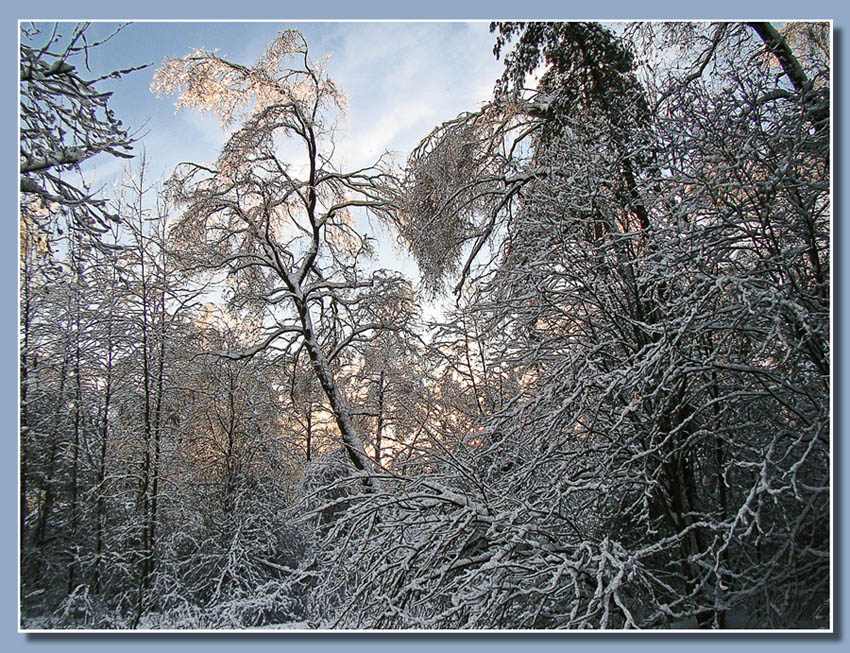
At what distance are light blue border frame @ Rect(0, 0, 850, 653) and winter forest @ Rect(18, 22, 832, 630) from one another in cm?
7

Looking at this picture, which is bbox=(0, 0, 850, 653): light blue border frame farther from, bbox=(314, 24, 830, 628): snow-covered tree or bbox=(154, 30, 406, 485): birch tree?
bbox=(154, 30, 406, 485): birch tree

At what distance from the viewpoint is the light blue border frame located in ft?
7.13

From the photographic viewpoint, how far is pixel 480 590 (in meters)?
2.03

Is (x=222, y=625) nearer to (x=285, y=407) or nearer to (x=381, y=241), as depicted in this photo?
(x=285, y=407)

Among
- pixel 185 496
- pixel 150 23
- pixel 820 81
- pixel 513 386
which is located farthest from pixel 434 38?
pixel 185 496

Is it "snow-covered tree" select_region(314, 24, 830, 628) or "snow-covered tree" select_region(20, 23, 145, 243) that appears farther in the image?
"snow-covered tree" select_region(20, 23, 145, 243)

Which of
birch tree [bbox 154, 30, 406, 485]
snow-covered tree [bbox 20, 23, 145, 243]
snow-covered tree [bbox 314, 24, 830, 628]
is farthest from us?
birch tree [bbox 154, 30, 406, 485]

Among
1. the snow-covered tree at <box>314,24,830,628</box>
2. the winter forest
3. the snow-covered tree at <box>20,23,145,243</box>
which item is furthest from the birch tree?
the snow-covered tree at <box>314,24,830,628</box>

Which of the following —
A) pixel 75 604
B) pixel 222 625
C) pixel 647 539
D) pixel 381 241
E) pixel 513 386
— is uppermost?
pixel 381 241

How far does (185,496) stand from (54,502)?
3.97 feet
